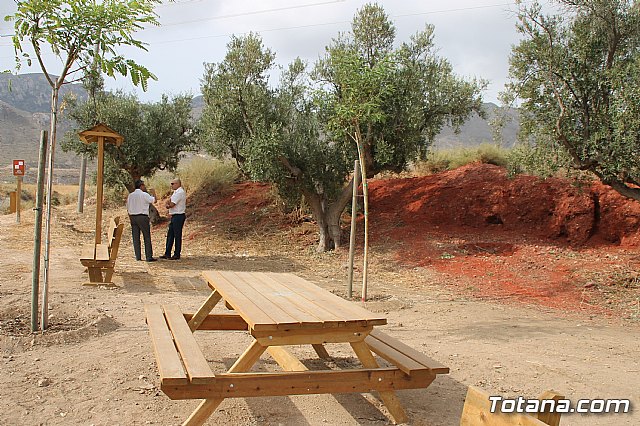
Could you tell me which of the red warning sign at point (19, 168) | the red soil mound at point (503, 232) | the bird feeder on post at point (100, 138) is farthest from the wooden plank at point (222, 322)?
the red warning sign at point (19, 168)

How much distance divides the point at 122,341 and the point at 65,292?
9.54 feet

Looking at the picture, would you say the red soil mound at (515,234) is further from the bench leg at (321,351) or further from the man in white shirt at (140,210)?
the man in white shirt at (140,210)

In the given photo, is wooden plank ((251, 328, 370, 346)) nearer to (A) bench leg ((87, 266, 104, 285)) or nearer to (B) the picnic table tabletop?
(B) the picnic table tabletop

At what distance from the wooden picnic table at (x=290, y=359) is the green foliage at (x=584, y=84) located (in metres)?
7.75

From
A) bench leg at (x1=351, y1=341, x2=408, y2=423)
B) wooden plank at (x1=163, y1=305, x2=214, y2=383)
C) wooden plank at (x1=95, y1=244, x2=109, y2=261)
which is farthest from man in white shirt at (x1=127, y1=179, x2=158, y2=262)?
bench leg at (x1=351, y1=341, x2=408, y2=423)

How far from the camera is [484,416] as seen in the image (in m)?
1.81

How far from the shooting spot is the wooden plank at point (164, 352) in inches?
128

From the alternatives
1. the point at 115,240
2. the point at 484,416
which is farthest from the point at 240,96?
the point at 484,416

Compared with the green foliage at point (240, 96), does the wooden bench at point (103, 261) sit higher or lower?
lower

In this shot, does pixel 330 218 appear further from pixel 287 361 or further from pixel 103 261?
pixel 287 361

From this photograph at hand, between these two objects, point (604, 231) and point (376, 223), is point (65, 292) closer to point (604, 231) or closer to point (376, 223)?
point (376, 223)

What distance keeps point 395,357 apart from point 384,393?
29 centimetres

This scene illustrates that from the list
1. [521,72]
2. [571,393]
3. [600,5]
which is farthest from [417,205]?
[571,393]

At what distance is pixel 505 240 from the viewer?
46.2ft
